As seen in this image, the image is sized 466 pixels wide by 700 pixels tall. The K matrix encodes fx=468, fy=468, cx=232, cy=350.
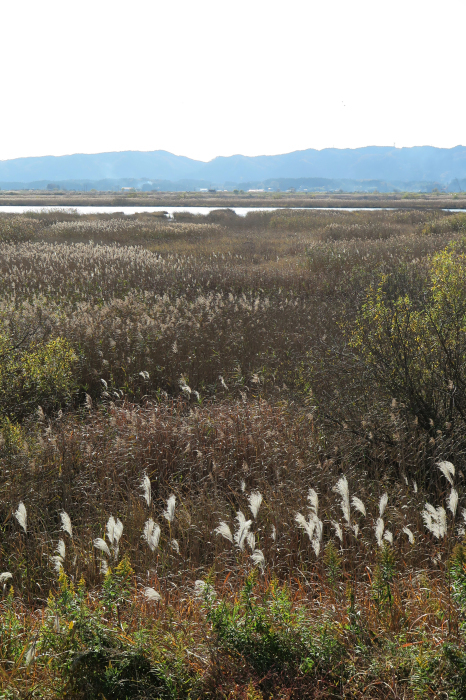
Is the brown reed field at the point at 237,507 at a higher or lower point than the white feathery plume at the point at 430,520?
lower

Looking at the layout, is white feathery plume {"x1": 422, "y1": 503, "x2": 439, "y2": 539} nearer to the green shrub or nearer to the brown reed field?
the brown reed field

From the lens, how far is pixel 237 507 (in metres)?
4.41

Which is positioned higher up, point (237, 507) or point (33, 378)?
point (33, 378)

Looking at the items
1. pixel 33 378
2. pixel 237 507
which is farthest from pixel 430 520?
pixel 33 378

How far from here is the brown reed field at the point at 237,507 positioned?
2348 mm

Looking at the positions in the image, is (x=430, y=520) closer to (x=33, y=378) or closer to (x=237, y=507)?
(x=237, y=507)

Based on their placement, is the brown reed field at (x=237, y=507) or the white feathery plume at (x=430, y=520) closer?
the brown reed field at (x=237, y=507)

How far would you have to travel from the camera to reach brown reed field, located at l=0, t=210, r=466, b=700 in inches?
92.4

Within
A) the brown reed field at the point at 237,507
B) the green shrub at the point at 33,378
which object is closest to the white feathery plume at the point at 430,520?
the brown reed field at the point at 237,507

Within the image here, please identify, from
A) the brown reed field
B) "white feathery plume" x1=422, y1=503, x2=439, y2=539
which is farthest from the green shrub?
"white feathery plume" x1=422, y1=503, x2=439, y2=539

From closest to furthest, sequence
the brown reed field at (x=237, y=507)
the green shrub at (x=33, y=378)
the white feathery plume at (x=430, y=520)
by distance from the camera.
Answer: the brown reed field at (x=237, y=507), the white feathery plume at (x=430, y=520), the green shrub at (x=33, y=378)

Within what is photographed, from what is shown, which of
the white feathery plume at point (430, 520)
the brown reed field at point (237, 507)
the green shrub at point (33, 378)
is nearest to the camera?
the brown reed field at point (237, 507)

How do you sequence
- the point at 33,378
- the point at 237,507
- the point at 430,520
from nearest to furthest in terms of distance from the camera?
the point at 430,520 < the point at 237,507 < the point at 33,378

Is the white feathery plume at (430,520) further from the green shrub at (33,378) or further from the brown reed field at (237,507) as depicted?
the green shrub at (33,378)
